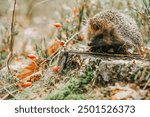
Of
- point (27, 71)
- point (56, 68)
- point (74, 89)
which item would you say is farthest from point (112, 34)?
point (27, 71)

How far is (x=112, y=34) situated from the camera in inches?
221

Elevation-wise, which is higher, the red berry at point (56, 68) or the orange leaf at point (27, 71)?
the red berry at point (56, 68)

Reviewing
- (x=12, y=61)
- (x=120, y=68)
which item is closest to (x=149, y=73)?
(x=120, y=68)

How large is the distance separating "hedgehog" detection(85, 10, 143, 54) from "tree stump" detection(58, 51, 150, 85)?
0.28 metres

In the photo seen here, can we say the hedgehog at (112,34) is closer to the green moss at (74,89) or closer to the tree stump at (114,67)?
the tree stump at (114,67)

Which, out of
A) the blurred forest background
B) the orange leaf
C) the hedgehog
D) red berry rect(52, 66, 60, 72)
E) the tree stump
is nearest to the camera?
the tree stump

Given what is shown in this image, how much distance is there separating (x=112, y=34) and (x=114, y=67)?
0.80 m

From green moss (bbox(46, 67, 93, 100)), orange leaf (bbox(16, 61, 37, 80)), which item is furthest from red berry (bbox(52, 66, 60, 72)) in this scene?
orange leaf (bbox(16, 61, 37, 80))

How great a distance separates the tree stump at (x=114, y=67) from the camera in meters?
4.86

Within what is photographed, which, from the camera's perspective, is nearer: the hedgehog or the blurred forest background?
the blurred forest background

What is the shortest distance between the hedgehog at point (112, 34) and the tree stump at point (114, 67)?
0.28 m

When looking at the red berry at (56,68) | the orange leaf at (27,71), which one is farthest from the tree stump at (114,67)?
the orange leaf at (27,71)

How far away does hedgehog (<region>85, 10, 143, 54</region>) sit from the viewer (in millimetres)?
5582

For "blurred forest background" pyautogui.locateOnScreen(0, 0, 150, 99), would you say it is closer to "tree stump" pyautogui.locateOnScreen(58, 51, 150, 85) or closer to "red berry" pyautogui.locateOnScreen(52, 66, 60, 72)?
"red berry" pyautogui.locateOnScreen(52, 66, 60, 72)
